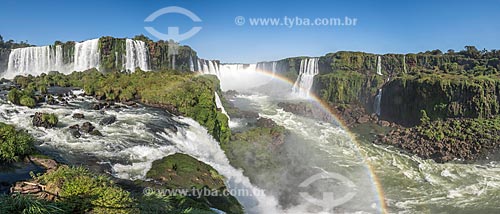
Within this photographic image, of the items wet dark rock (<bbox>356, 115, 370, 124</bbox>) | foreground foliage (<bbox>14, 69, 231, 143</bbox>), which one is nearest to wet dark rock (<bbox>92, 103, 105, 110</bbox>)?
foreground foliage (<bbox>14, 69, 231, 143</bbox>)

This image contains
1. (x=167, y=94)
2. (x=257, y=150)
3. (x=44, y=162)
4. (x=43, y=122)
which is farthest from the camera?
(x=167, y=94)

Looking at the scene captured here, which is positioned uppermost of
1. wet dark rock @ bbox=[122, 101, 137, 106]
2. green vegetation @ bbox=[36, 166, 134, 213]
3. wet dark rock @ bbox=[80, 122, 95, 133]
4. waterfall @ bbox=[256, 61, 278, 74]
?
waterfall @ bbox=[256, 61, 278, 74]

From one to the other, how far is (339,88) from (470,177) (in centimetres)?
3197

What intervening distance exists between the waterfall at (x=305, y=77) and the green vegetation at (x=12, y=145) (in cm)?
5377

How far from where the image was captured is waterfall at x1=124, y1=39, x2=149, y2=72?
48.8 meters

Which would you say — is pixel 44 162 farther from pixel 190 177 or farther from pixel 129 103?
pixel 129 103

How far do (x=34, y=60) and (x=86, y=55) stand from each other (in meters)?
6.13

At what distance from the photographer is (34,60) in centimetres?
4506

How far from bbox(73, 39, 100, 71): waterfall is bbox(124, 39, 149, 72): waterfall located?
153 inches

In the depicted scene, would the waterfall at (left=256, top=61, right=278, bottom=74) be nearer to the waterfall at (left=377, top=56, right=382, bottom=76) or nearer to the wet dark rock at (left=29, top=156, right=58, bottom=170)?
the waterfall at (left=377, top=56, right=382, bottom=76)

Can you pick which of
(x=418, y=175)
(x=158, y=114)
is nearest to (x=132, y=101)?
(x=158, y=114)

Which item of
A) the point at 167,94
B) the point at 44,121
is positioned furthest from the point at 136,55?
the point at 44,121

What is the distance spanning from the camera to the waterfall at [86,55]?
4628 cm

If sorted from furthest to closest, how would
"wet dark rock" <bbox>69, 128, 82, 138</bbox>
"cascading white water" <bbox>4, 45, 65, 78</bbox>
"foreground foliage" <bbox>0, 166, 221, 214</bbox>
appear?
"cascading white water" <bbox>4, 45, 65, 78</bbox>
"wet dark rock" <bbox>69, 128, 82, 138</bbox>
"foreground foliage" <bbox>0, 166, 221, 214</bbox>
